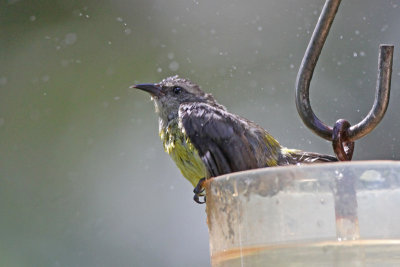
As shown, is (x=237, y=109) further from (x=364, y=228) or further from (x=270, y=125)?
(x=364, y=228)

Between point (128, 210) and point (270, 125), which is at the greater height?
point (270, 125)

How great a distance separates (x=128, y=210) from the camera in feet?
32.4

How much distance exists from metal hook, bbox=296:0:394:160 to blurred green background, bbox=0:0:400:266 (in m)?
5.53

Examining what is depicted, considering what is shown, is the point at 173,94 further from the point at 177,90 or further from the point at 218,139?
the point at 218,139

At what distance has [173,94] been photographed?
5.43 metres

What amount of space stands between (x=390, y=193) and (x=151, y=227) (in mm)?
7596

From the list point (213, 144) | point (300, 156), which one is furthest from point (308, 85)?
point (300, 156)

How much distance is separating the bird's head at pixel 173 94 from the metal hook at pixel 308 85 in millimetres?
2506

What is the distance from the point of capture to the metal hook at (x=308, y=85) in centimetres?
265

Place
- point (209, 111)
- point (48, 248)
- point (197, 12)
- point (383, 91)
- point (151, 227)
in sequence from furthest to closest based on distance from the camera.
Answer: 1. point (197, 12)
2. point (151, 227)
3. point (48, 248)
4. point (209, 111)
5. point (383, 91)

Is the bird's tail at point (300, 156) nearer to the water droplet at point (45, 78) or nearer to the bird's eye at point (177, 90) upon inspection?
the bird's eye at point (177, 90)

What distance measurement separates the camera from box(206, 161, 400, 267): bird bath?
88.0 inches

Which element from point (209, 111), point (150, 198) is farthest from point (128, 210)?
point (209, 111)

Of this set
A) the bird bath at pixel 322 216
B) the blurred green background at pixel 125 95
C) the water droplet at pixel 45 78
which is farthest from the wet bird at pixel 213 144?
the water droplet at pixel 45 78
